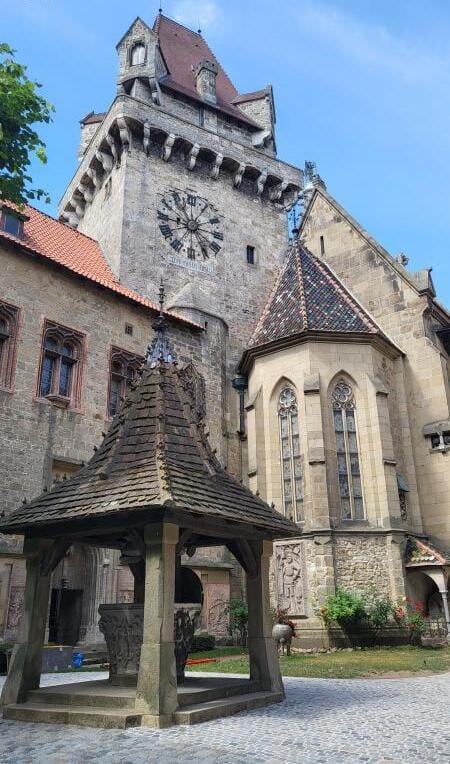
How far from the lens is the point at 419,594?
19.0 meters

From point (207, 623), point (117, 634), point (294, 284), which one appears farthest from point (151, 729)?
point (294, 284)

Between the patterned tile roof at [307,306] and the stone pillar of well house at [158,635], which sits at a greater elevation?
the patterned tile roof at [307,306]

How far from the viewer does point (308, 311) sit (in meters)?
21.9

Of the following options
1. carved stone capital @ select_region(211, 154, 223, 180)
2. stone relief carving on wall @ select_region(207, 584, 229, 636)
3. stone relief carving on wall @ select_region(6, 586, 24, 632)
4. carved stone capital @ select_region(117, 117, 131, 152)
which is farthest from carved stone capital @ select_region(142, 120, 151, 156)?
stone relief carving on wall @ select_region(6, 586, 24, 632)

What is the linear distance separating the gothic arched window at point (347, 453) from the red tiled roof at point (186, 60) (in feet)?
57.4

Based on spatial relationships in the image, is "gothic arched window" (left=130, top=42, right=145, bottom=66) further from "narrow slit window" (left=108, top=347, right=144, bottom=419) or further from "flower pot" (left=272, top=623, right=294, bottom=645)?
"flower pot" (left=272, top=623, right=294, bottom=645)

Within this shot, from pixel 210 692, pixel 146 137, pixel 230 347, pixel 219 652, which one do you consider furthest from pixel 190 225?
pixel 210 692

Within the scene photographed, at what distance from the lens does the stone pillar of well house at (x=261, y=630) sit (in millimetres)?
8727

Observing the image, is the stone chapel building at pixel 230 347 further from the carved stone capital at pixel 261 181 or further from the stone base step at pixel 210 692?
the stone base step at pixel 210 692

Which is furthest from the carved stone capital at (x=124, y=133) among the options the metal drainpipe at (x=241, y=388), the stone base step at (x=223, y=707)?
the stone base step at (x=223, y=707)

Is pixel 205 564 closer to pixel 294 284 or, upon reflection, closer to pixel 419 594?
pixel 419 594

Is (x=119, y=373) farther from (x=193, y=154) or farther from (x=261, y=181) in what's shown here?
(x=261, y=181)

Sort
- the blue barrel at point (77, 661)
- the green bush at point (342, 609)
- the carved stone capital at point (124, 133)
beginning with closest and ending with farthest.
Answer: the blue barrel at point (77, 661)
the green bush at point (342, 609)
the carved stone capital at point (124, 133)

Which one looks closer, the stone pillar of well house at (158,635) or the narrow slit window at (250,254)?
the stone pillar of well house at (158,635)
